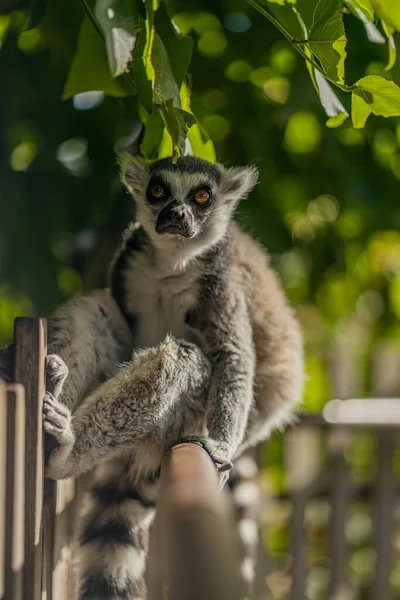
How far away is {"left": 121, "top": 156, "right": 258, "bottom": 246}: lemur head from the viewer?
2858mm

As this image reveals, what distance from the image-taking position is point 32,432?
1.59 metres

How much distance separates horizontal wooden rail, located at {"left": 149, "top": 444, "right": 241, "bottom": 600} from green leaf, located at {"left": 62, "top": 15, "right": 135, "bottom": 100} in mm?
1191

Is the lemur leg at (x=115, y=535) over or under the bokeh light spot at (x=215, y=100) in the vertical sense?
under

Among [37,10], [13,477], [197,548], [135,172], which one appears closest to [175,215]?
[135,172]

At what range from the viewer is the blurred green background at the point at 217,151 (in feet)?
10.1

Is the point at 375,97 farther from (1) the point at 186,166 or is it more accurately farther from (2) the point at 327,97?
(1) the point at 186,166

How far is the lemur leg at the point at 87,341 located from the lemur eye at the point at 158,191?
407 millimetres

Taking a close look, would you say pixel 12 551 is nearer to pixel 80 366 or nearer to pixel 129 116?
pixel 80 366

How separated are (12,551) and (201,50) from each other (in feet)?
8.01

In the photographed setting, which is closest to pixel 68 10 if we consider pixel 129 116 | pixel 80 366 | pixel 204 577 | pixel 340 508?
pixel 129 116

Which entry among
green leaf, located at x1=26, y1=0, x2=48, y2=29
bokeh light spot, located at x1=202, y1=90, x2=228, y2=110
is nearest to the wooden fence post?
green leaf, located at x1=26, y1=0, x2=48, y2=29

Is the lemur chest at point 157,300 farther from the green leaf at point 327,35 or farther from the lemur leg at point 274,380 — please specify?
the green leaf at point 327,35

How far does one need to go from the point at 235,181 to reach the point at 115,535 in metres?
1.38

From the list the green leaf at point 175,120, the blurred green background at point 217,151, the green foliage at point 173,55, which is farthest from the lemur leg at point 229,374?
the green leaf at point 175,120
